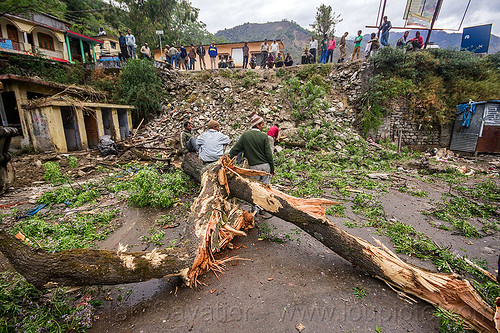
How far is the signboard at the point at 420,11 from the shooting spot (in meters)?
11.0

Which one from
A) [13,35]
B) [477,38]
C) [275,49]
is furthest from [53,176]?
[477,38]

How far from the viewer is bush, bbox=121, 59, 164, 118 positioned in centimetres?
1267

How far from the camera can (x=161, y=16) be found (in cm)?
2352

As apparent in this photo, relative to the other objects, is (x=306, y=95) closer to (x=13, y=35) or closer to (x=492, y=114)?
(x=492, y=114)

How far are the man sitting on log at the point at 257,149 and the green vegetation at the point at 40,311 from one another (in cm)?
295

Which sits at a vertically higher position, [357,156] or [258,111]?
[258,111]

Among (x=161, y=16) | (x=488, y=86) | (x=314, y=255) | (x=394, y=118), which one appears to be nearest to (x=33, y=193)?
(x=314, y=255)

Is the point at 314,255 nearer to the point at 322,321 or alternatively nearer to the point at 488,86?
the point at 322,321

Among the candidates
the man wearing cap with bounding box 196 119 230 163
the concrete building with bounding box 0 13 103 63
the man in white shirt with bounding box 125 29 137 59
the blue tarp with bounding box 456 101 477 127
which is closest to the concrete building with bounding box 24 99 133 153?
the man in white shirt with bounding box 125 29 137 59

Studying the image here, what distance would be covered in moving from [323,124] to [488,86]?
823 cm

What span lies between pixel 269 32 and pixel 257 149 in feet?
302

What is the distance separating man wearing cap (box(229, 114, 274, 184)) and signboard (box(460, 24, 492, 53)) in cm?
1639

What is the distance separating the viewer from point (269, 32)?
8050cm

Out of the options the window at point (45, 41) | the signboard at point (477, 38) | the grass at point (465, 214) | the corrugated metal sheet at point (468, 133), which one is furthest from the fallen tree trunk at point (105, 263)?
the window at point (45, 41)
